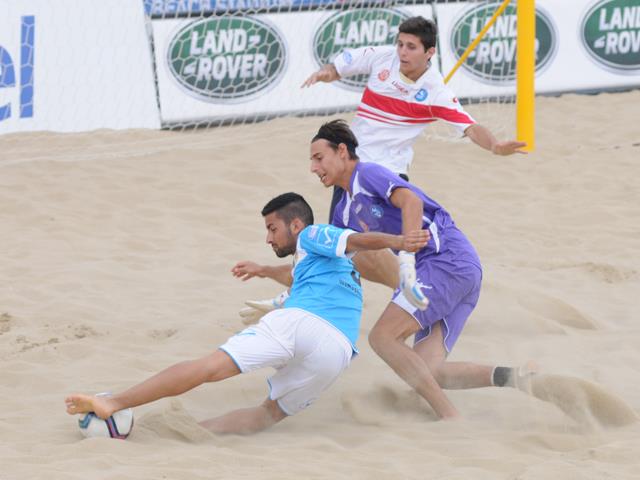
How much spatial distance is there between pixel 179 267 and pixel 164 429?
2738 millimetres

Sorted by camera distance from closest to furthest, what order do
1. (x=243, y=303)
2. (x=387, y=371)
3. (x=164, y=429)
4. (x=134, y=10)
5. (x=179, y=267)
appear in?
(x=164, y=429) < (x=387, y=371) < (x=243, y=303) < (x=179, y=267) < (x=134, y=10)

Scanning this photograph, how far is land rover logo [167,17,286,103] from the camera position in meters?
9.66

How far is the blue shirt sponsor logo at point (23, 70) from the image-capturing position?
8.89 meters

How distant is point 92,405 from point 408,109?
8.48ft

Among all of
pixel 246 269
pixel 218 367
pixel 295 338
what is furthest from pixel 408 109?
pixel 218 367

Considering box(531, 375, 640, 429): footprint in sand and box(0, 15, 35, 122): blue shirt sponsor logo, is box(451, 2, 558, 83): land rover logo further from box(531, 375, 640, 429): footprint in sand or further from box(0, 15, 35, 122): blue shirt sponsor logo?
box(531, 375, 640, 429): footprint in sand

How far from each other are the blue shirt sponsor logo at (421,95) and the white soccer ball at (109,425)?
2.50 meters

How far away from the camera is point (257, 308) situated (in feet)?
18.3

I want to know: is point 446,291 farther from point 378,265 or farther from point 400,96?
point 400,96

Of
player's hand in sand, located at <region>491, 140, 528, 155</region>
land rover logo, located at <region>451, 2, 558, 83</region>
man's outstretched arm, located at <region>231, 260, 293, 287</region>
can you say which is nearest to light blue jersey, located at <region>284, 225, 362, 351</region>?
man's outstretched arm, located at <region>231, 260, 293, 287</region>

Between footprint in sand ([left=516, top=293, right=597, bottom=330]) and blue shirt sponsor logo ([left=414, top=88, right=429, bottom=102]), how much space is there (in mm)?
1311

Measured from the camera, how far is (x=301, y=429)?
443 centimetres

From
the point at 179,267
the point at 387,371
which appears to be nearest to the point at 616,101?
the point at 179,267

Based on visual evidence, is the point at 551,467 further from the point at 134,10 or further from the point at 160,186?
the point at 134,10
